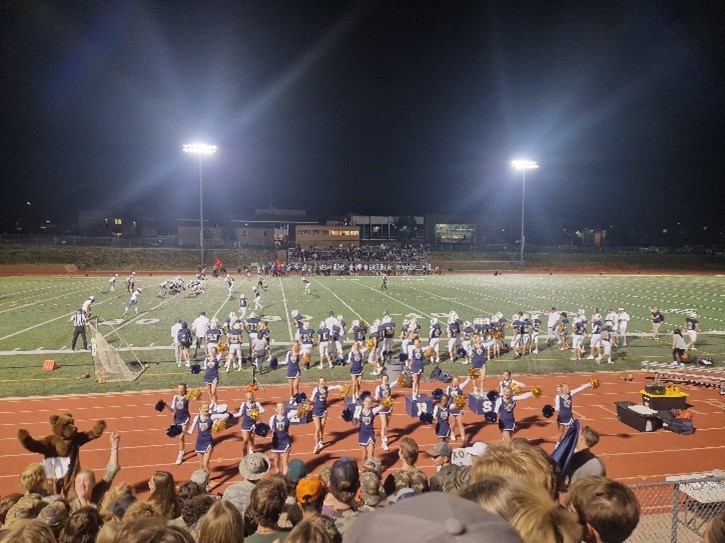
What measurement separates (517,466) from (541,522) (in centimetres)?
87

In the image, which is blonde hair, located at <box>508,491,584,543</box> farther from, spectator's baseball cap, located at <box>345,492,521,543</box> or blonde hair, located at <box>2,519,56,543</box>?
blonde hair, located at <box>2,519,56,543</box>

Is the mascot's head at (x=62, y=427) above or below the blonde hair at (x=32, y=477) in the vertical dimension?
above

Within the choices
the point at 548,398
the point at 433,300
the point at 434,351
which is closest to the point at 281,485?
the point at 548,398

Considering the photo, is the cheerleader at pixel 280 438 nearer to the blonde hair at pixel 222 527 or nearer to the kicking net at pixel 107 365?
the blonde hair at pixel 222 527

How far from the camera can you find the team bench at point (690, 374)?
45.3 ft

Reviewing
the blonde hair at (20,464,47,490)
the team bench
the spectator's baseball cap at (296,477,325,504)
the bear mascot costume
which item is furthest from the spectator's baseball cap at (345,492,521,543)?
the team bench

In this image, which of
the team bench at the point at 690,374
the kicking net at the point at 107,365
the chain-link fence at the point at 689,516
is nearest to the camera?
the chain-link fence at the point at 689,516

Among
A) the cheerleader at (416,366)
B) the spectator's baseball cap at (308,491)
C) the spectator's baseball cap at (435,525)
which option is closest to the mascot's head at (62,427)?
the spectator's baseball cap at (308,491)

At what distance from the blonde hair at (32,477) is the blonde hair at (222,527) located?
11.6ft

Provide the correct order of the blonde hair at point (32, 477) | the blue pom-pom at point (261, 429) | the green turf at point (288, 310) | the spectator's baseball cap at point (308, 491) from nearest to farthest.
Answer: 1. the spectator's baseball cap at point (308, 491)
2. the blonde hair at point (32, 477)
3. the blue pom-pom at point (261, 429)
4. the green turf at point (288, 310)

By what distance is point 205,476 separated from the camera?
5441mm

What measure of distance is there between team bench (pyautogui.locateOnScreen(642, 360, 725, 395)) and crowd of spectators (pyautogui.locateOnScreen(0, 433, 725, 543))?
11534 mm

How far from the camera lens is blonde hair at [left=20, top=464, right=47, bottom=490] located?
5055 millimetres

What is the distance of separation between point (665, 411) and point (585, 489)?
408 inches
